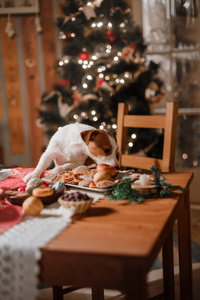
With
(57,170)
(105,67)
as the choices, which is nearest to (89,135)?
(57,170)

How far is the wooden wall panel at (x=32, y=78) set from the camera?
349 cm

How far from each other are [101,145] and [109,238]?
0.63 meters

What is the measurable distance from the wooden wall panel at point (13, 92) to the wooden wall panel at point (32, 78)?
0.10m

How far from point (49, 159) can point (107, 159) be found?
0.80ft

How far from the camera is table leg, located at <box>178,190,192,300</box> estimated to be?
1195 millimetres

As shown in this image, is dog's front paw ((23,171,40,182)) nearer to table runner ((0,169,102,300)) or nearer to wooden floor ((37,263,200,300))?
table runner ((0,169,102,300))

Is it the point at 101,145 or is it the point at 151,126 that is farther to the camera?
the point at 151,126

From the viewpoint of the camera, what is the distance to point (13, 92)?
3.60 metres

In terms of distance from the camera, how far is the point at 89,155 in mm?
1320

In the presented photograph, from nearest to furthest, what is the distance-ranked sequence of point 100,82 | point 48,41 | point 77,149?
1. point 77,149
2. point 100,82
3. point 48,41

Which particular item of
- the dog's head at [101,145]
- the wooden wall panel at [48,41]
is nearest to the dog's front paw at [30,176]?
the dog's head at [101,145]

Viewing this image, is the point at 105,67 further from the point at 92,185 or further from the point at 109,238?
the point at 109,238

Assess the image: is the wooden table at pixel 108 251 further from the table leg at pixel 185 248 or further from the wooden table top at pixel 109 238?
the table leg at pixel 185 248

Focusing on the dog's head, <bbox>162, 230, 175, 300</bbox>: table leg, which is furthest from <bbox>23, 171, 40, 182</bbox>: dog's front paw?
<bbox>162, 230, 175, 300</bbox>: table leg
